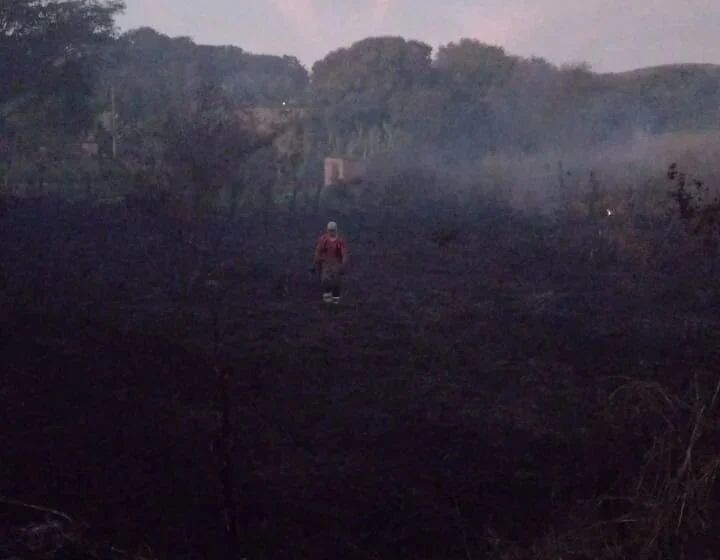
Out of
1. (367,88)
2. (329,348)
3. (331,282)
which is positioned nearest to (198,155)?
(331,282)

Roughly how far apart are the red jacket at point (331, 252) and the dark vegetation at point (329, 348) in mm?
748

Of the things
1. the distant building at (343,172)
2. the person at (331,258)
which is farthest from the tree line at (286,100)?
the person at (331,258)

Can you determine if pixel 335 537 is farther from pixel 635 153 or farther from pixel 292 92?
pixel 292 92

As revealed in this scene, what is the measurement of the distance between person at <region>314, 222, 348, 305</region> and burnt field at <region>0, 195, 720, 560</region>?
456 mm

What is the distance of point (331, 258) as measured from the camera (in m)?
15.0

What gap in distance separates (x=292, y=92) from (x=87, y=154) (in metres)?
23.6

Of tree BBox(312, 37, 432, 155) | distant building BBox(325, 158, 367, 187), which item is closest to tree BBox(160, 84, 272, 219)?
distant building BBox(325, 158, 367, 187)

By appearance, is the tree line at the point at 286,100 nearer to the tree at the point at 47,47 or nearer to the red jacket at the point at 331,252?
the tree at the point at 47,47

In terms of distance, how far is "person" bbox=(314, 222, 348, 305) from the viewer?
49.1ft

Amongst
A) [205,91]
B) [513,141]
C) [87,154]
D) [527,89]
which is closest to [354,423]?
[205,91]

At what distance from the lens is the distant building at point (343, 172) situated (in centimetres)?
3331

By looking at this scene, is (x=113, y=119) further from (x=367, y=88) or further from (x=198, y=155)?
(x=367, y=88)

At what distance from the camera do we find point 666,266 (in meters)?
19.2

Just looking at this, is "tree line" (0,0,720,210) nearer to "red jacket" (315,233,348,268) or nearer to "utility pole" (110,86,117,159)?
"utility pole" (110,86,117,159)
